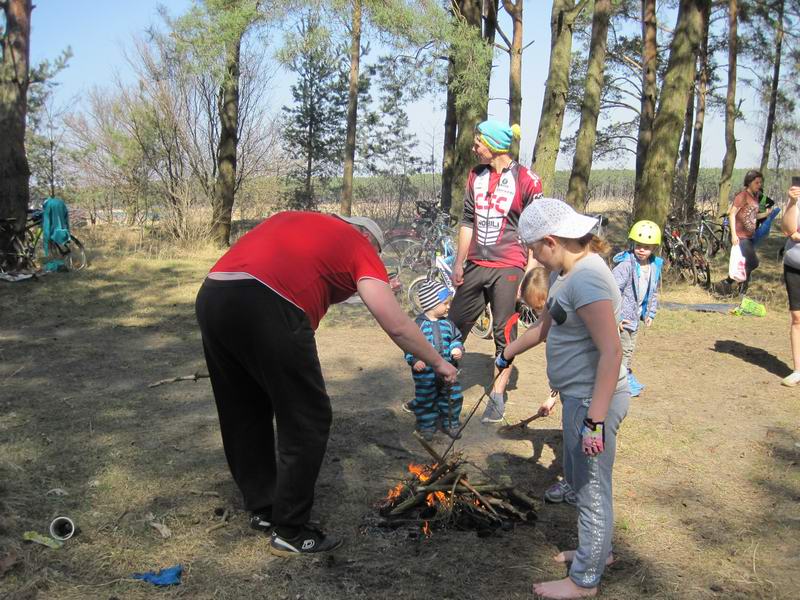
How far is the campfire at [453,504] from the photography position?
Result: 3467mm

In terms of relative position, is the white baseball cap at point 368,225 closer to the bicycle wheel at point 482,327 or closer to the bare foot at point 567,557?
the bare foot at point 567,557

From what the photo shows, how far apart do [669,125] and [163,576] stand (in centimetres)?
986

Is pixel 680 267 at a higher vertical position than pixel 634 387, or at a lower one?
higher

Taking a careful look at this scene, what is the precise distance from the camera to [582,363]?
2.71 meters

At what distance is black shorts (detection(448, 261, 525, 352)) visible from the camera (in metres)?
4.89

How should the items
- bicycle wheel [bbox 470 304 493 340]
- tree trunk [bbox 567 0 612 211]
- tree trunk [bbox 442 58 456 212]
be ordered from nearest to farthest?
bicycle wheel [bbox 470 304 493 340] → tree trunk [bbox 567 0 612 211] → tree trunk [bbox 442 58 456 212]

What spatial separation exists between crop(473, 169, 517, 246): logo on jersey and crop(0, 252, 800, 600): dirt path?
1388 mm

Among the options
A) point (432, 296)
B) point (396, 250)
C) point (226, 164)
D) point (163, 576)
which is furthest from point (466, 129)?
point (163, 576)

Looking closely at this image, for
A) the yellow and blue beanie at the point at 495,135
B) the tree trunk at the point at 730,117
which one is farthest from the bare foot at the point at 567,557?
the tree trunk at the point at 730,117

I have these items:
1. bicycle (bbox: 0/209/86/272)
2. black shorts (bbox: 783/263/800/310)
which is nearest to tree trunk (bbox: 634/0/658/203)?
black shorts (bbox: 783/263/800/310)

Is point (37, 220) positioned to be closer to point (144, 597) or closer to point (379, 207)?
point (144, 597)

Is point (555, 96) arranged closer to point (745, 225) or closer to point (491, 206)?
point (745, 225)

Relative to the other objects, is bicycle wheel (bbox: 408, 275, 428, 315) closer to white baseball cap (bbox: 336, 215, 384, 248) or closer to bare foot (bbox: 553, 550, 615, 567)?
white baseball cap (bbox: 336, 215, 384, 248)

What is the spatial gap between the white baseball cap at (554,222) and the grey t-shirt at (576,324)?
0.41ft
